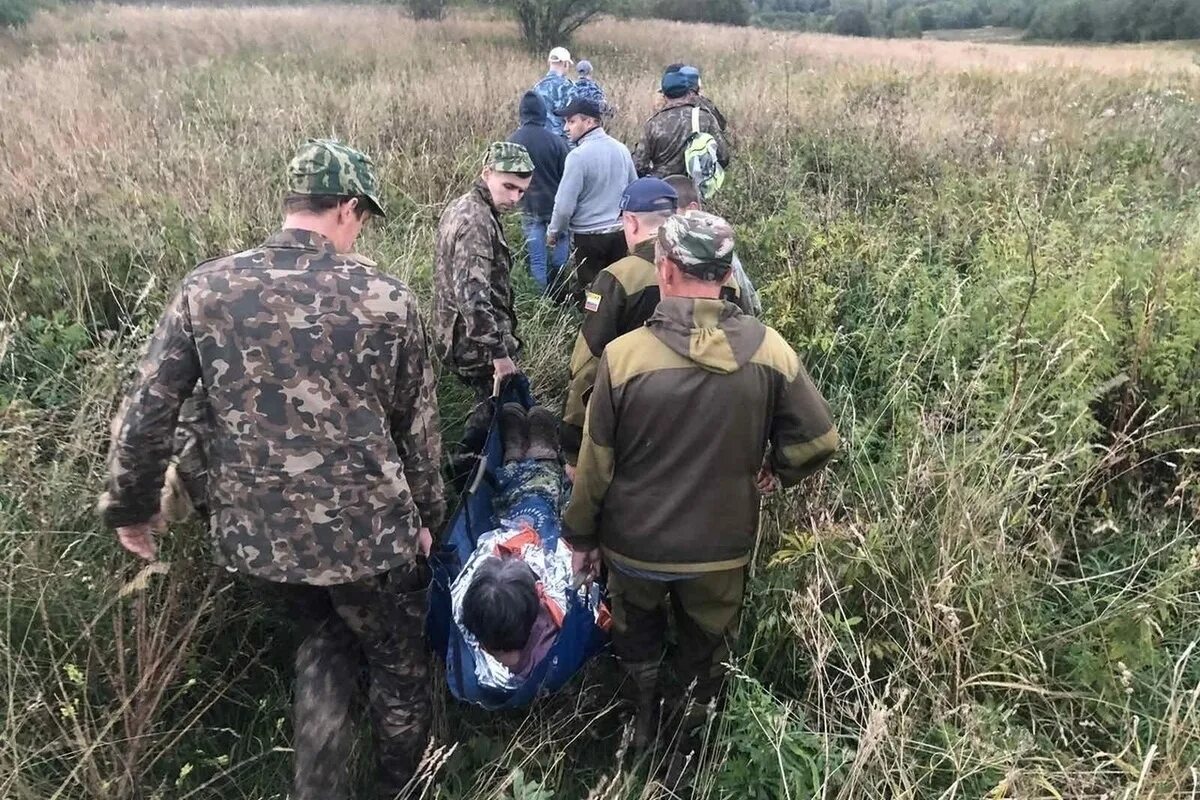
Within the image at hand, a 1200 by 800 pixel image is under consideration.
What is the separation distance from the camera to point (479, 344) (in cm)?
351

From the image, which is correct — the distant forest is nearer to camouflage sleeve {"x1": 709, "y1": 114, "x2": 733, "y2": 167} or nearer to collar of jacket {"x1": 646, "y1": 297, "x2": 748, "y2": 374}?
camouflage sleeve {"x1": 709, "y1": 114, "x2": 733, "y2": 167}

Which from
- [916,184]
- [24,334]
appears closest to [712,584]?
[24,334]

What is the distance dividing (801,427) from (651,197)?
4.55 feet

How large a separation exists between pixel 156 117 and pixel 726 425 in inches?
279

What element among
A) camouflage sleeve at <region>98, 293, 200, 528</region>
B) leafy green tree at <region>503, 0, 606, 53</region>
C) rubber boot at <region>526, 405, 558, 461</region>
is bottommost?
rubber boot at <region>526, 405, 558, 461</region>

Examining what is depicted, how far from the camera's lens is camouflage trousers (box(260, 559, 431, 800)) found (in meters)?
2.13

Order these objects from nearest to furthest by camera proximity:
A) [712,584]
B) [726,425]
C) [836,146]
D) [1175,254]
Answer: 1. [726,425]
2. [712,584]
3. [1175,254]
4. [836,146]

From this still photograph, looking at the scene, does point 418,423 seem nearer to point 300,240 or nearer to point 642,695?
point 300,240

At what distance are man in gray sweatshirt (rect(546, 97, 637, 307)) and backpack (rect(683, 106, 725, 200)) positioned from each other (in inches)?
24.2

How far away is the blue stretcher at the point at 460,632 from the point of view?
7.70ft

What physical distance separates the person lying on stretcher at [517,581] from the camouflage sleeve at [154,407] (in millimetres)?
997

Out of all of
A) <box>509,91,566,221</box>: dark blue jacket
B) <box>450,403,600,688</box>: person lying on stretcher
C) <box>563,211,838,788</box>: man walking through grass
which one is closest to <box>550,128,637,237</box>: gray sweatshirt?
<box>509,91,566,221</box>: dark blue jacket

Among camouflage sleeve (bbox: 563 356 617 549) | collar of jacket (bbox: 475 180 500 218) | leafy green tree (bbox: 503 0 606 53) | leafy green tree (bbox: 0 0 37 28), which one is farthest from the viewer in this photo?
leafy green tree (bbox: 503 0 606 53)

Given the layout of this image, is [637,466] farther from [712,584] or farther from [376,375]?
[376,375]
